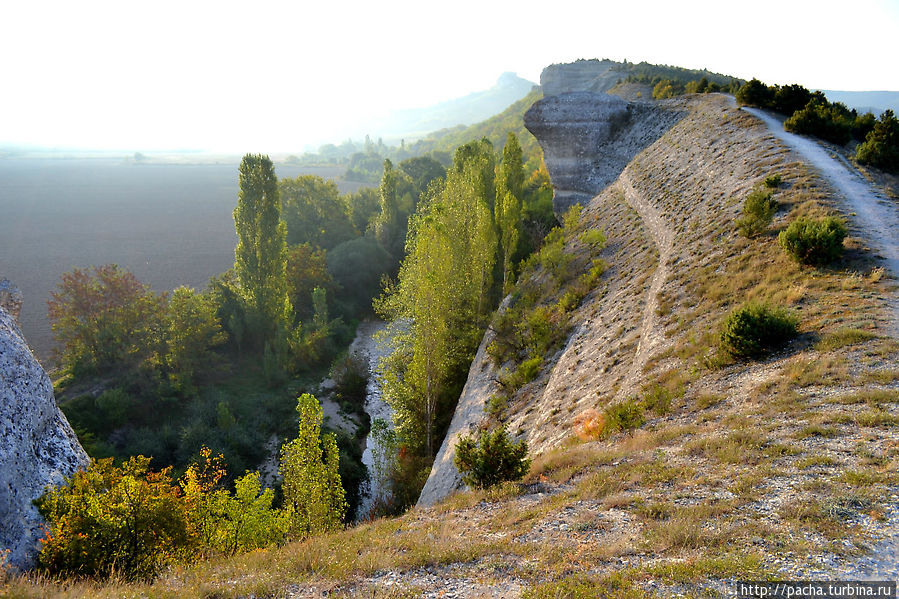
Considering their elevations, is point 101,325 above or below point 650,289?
below

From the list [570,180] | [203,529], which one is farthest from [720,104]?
[203,529]

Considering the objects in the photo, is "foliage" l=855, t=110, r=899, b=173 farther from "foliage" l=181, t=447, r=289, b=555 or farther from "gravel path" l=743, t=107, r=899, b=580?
"foliage" l=181, t=447, r=289, b=555

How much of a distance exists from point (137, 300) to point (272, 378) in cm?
1103

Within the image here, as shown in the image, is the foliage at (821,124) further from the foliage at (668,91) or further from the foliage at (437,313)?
the foliage at (668,91)

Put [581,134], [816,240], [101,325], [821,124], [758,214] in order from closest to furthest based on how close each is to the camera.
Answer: [816,240]
[758,214]
[821,124]
[101,325]
[581,134]

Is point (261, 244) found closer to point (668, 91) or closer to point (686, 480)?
point (686, 480)

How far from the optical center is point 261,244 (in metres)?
34.0

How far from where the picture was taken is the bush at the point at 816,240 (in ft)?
43.1

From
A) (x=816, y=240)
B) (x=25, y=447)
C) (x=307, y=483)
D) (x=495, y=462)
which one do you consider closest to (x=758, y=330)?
(x=816, y=240)

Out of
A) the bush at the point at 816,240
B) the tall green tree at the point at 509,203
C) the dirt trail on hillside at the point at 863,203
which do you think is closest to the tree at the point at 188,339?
the tall green tree at the point at 509,203

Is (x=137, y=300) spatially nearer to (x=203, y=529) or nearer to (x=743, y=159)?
(x=203, y=529)

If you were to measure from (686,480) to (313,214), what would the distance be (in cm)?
5916

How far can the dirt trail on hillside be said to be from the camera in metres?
13.2

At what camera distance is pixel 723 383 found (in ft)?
37.2
